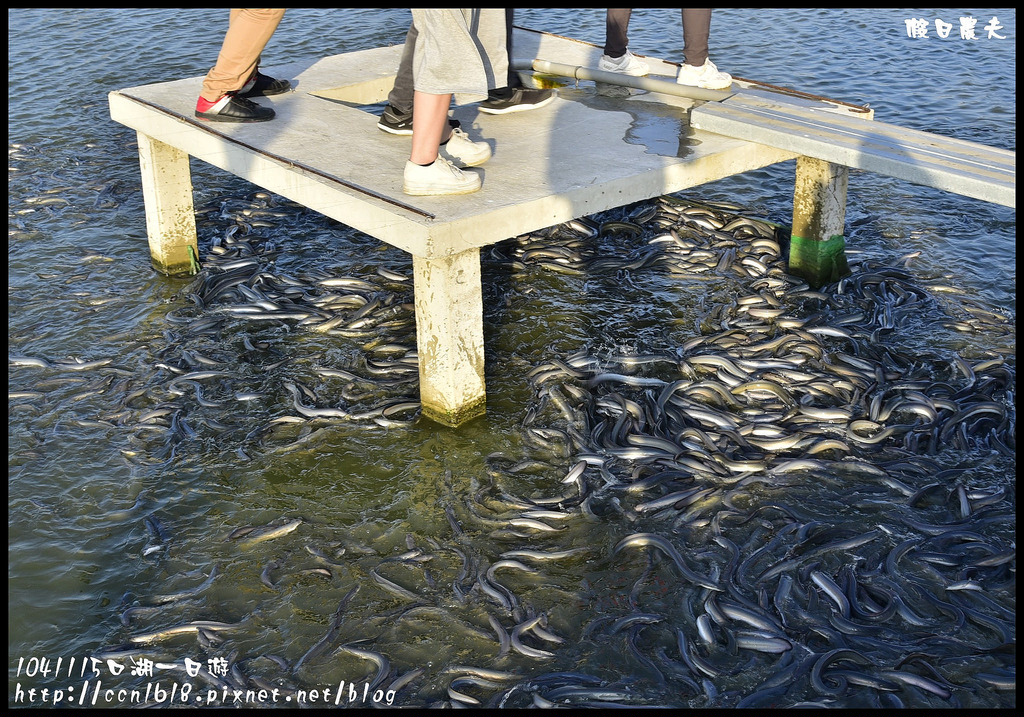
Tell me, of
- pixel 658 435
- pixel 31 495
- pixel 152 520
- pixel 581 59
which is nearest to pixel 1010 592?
pixel 658 435

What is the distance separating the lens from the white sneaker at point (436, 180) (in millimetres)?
5855

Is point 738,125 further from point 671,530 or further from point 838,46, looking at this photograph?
point 838,46

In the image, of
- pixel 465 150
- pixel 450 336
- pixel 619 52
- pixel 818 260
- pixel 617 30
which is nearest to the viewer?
pixel 450 336

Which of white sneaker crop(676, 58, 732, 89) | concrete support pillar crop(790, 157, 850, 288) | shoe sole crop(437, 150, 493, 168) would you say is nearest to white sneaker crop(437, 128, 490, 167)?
shoe sole crop(437, 150, 493, 168)

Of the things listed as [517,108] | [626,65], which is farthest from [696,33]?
[517,108]

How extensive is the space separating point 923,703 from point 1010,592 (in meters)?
0.97

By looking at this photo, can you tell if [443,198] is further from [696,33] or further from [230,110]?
[696,33]

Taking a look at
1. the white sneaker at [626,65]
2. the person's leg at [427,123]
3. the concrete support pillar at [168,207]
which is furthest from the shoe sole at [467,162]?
the concrete support pillar at [168,207]

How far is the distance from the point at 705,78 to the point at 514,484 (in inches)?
155

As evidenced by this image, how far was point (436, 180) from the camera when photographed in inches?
231

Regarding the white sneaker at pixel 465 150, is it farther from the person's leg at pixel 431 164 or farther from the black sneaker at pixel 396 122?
the black sneaker at pixel 396 122

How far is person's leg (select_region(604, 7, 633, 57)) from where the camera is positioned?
8188mm

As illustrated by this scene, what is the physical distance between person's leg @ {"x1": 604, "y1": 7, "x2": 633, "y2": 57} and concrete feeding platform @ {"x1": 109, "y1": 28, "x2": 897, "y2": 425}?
0.38m

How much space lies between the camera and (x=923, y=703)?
417 cm
